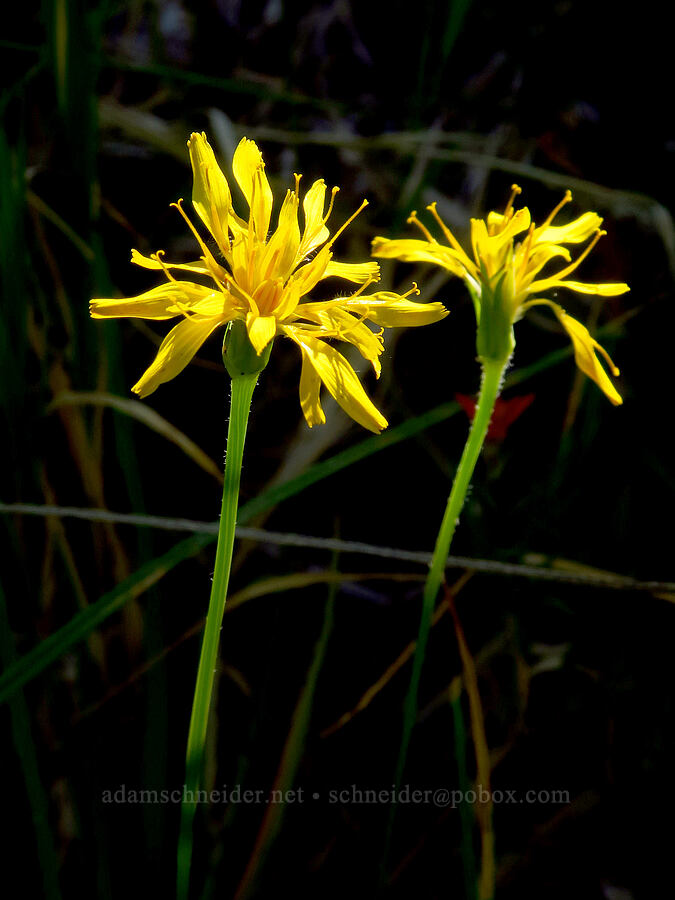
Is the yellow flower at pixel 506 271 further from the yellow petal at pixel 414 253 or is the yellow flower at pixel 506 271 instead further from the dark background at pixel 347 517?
the dark background at pixel 347 517

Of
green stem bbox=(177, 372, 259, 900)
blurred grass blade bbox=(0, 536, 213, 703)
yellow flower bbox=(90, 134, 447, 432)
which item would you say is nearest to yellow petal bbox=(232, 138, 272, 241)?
yellow flower bbox=(90, 134, 447, 432)

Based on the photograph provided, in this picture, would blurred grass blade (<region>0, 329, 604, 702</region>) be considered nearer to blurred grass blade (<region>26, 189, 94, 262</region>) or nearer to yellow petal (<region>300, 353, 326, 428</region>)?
yellow petal (<region>300, 353, 326, 428</region>)

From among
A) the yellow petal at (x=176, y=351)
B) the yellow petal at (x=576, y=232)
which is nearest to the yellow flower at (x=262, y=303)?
the yellow petal at (x=176, y=351)

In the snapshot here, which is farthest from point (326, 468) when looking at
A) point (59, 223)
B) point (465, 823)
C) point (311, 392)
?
point (59, 223)

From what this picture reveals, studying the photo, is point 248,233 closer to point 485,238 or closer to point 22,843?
point 485,238

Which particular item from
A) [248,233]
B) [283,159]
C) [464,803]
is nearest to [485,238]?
[248,233]

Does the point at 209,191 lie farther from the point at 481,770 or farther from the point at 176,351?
the point at 481,770
